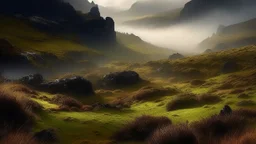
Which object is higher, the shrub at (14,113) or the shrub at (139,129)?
the shrub at (14,113)

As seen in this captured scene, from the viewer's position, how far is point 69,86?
52500 mm

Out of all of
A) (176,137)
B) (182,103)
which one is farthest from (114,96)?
(176,137)

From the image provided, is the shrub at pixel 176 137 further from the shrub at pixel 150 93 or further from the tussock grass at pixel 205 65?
the tussock grass at pixel 205 65

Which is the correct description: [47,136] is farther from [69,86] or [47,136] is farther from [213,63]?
[213,63]

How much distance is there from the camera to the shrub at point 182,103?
105 feet

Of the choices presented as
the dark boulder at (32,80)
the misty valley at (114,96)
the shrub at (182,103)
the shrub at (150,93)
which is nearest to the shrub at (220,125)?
the misty valley at (114,96)

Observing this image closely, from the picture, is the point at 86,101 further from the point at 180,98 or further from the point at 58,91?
the point at 180,98

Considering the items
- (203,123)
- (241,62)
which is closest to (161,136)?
(203,123)

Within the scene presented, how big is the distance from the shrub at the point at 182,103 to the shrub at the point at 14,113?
17148 millimetres

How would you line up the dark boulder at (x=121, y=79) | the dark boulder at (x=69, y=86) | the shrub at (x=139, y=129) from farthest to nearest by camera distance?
the dark boulder at (x=121, y=79) → the dark boulder at (x=69, y=86) → the shrub at (x=139, y=129)

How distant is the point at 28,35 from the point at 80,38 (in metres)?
43.3

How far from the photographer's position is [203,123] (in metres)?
16.9

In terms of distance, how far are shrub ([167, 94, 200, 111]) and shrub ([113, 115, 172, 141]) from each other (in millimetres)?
12427

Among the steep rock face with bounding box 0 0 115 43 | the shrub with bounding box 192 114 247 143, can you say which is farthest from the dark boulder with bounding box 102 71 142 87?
the steep rock face with bounding box 0 0 115 43
